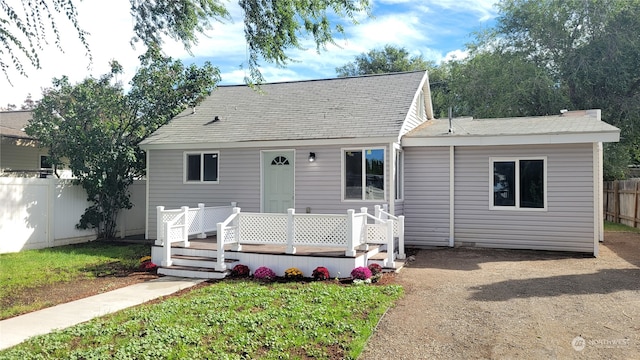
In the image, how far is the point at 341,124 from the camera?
11.4 m

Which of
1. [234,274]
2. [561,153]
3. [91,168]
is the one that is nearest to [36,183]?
[91,168]

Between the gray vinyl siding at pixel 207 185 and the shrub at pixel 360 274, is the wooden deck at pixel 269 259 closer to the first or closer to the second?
the shrub at pixel 360 274

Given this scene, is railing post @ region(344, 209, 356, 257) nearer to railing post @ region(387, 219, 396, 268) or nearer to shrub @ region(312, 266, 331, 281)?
shrub @ region(312, 266, 331, 281)

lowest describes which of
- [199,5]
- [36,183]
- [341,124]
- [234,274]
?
[234,274]

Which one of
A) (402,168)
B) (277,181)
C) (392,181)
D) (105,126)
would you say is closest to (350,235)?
(392,181)

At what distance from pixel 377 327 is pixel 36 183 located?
10044 mm

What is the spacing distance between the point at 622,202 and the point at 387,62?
22.4 m

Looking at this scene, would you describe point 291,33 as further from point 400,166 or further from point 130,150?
point 130,150

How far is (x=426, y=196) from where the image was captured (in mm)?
11422

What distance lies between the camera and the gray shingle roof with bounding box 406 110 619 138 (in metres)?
10.1

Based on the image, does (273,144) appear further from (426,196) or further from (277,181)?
(426,196)

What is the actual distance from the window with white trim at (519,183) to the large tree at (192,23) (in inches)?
264

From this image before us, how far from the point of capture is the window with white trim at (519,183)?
10539 mm

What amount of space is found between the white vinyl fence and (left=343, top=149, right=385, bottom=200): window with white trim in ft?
24.9
